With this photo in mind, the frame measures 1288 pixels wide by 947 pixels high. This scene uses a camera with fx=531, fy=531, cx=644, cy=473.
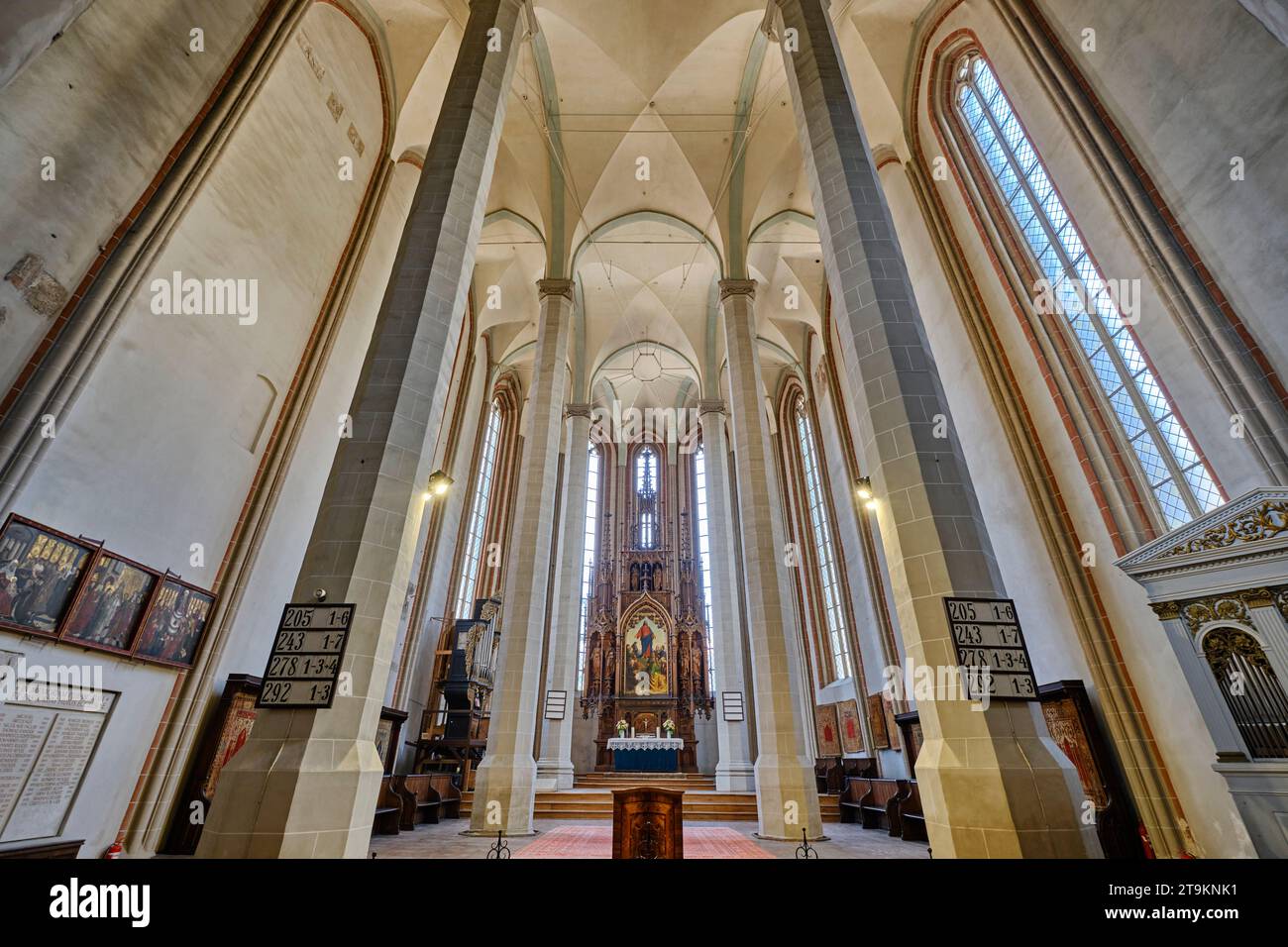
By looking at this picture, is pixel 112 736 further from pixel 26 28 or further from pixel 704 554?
pixel 704 554

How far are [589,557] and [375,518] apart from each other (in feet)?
53.5

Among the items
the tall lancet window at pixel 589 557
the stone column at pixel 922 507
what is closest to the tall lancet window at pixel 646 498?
the tall lancet window at pixel 589 557

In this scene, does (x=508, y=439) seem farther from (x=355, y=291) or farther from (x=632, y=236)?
(x=355, y=291)

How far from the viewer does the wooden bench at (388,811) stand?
7215 mm

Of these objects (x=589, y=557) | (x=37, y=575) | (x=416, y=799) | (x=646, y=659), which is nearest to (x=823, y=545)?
(x=646, y=659)

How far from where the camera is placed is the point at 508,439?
17.3m

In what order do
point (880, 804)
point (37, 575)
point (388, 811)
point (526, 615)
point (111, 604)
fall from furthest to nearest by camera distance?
1. point (880, 804)
2. point (526, 615)
3. point (388, 811)
4. point (111, 604)
5. point (37, 575)

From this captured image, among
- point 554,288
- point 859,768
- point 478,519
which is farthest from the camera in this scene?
point 478,519

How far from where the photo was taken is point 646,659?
17.4 meters

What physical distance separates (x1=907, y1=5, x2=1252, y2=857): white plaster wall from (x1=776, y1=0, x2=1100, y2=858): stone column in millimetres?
2555

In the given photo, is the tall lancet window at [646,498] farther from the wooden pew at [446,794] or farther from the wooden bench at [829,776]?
the wooden pew at [446,794]

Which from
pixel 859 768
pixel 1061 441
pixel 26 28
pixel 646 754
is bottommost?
pixel 859 768

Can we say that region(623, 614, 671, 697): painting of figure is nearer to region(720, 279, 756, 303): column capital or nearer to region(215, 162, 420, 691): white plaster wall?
region(720, 279, 756, 303): column capital
